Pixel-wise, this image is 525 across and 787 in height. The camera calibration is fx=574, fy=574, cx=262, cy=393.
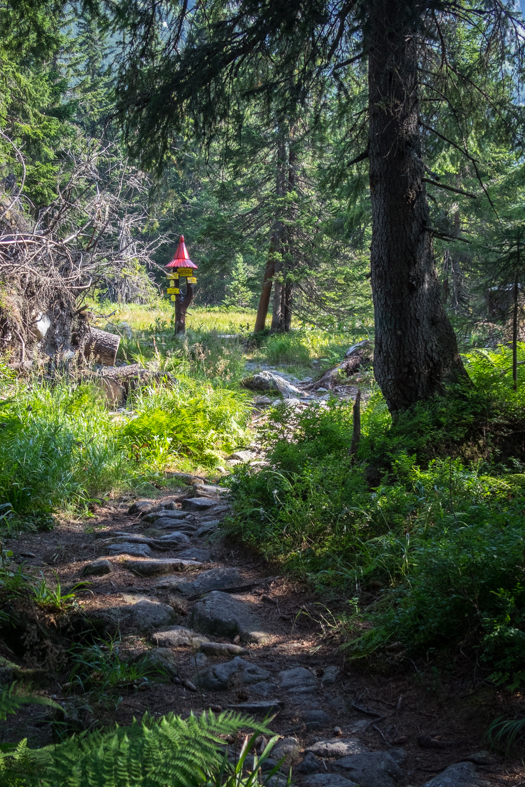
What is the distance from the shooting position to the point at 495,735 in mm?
2217

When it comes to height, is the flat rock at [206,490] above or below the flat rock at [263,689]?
above

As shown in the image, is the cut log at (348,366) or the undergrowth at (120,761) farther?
the cut log at (348,366)

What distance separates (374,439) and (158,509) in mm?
2243

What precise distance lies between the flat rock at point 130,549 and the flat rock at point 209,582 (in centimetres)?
56

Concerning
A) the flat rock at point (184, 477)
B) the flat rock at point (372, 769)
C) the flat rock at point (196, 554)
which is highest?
the flat rock at point (184, 477)

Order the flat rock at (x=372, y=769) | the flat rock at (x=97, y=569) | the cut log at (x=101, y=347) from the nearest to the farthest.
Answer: the flat rock at (x=372, y=769) < the flat rock at (x=97, y=569) < the cut log at (x=101, y=347)

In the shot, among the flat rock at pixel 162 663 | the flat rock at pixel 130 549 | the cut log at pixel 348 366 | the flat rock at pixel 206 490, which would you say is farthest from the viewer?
the cut log at pixel 348 366

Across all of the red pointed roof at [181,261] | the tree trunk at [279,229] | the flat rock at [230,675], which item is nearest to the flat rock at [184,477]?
the flat rock at [230,675]

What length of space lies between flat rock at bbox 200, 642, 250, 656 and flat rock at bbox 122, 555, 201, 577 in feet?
3.73

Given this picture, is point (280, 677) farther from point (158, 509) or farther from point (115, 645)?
point (158, 509)

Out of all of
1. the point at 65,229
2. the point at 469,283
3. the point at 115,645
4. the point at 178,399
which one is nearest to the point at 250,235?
the point at 65,229

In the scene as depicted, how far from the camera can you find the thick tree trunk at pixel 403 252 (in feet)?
17.0

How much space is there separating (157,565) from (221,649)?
1.22m

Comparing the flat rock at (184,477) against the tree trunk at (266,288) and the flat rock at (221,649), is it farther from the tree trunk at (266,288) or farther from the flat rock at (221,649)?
the tree trunk at (266,288)
